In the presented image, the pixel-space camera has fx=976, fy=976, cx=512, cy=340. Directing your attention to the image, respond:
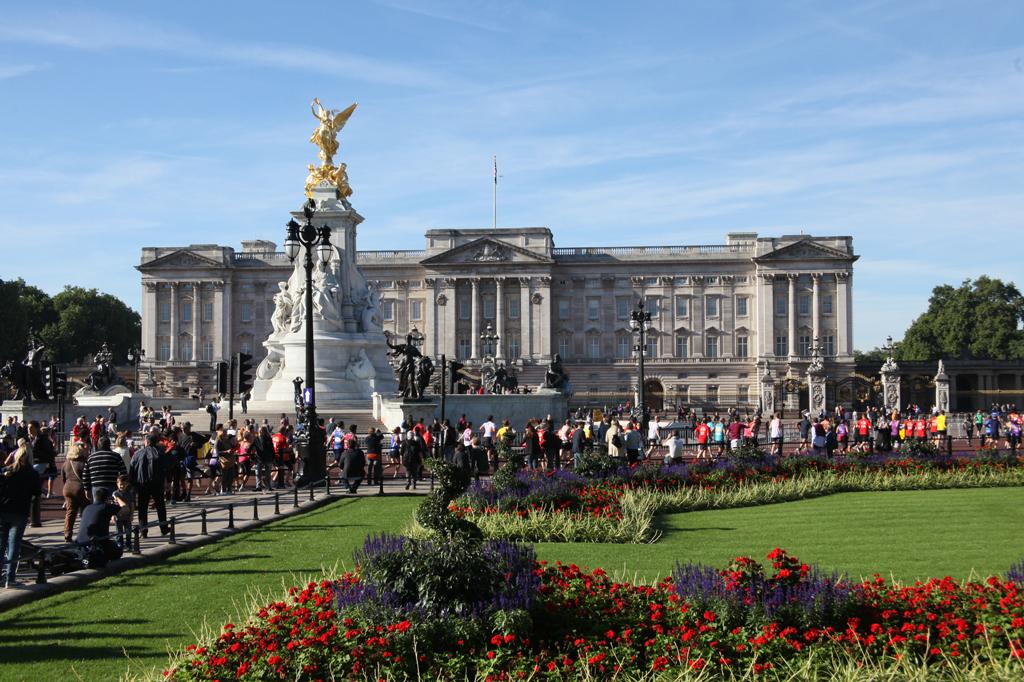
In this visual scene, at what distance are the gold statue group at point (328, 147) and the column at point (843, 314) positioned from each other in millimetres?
63712

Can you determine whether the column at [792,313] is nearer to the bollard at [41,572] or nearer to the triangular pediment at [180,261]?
the triangular pediment at [180,261]

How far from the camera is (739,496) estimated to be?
18375 millimetres

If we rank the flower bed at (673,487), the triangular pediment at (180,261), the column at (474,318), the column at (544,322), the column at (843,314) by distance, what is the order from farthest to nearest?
the triangular pediment at (180,261)
the column at (474,318)
the column at (544,322)
the column at (843,314)
the flower bed at (673,487)

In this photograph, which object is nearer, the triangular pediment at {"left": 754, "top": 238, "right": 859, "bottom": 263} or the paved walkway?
the paved walkway

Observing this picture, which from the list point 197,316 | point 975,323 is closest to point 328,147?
point 197,316

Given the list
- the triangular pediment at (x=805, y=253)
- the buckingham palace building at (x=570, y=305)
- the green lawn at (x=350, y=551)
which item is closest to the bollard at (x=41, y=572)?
the green lawn at (x=350, y=551)

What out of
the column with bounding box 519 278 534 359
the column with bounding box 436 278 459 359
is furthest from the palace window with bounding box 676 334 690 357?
the column with bounding box 436 278 459 359

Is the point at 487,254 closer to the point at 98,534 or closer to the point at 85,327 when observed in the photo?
the point at 85,327

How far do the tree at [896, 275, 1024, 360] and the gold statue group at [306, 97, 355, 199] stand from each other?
263 ft

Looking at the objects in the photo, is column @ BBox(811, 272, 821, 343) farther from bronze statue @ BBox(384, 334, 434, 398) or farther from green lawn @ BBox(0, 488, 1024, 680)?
green lawn @ BBox(0, 488, 1024, 680)

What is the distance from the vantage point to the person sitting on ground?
37.3 feet

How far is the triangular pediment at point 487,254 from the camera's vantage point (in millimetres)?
93625

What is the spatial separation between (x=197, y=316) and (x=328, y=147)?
61447mm

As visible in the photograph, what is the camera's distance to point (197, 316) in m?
96.2
